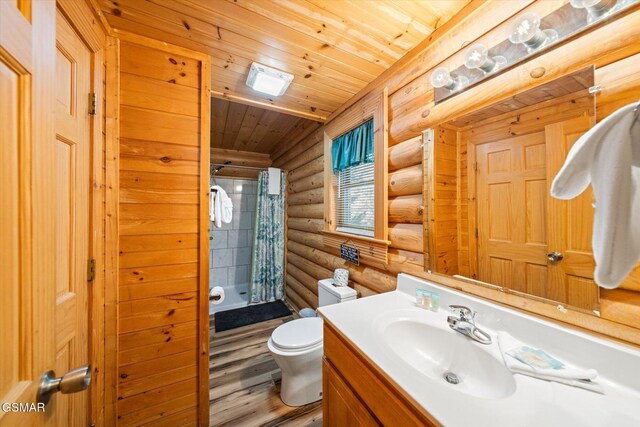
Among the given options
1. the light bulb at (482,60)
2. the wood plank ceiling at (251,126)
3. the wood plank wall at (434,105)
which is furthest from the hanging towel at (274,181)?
the light bulb at (482,60)

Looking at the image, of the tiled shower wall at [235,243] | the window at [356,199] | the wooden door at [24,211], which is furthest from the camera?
the tiled shower wall at [235,243]

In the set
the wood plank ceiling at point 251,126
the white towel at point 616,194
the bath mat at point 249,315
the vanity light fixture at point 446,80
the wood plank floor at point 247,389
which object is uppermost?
the wood plank ceiling at point 251,126

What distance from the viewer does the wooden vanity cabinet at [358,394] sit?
0.63 metres

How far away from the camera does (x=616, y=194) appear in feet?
1.72

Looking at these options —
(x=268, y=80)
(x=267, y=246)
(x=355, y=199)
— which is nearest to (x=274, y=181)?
(x=267, y=246)

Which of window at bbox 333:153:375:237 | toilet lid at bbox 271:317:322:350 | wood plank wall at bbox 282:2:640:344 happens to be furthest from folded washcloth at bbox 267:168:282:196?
toilet lid at bbox 271:317:322:350

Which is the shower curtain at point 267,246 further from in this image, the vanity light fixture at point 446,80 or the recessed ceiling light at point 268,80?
the vanity light fixture at point 446,80

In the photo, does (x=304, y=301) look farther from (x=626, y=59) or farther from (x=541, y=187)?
(x=626, y=59)

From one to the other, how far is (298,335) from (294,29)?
1.92 metres

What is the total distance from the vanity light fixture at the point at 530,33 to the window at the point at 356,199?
102 centimetres

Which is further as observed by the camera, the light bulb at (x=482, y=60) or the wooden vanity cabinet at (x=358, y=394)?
the light bulb at (x=482, y=60)

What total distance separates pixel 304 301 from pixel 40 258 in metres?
2.59

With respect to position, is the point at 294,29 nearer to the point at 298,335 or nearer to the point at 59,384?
the point at 59,384

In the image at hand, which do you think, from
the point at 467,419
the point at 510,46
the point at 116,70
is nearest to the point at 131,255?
the point at 116,70
